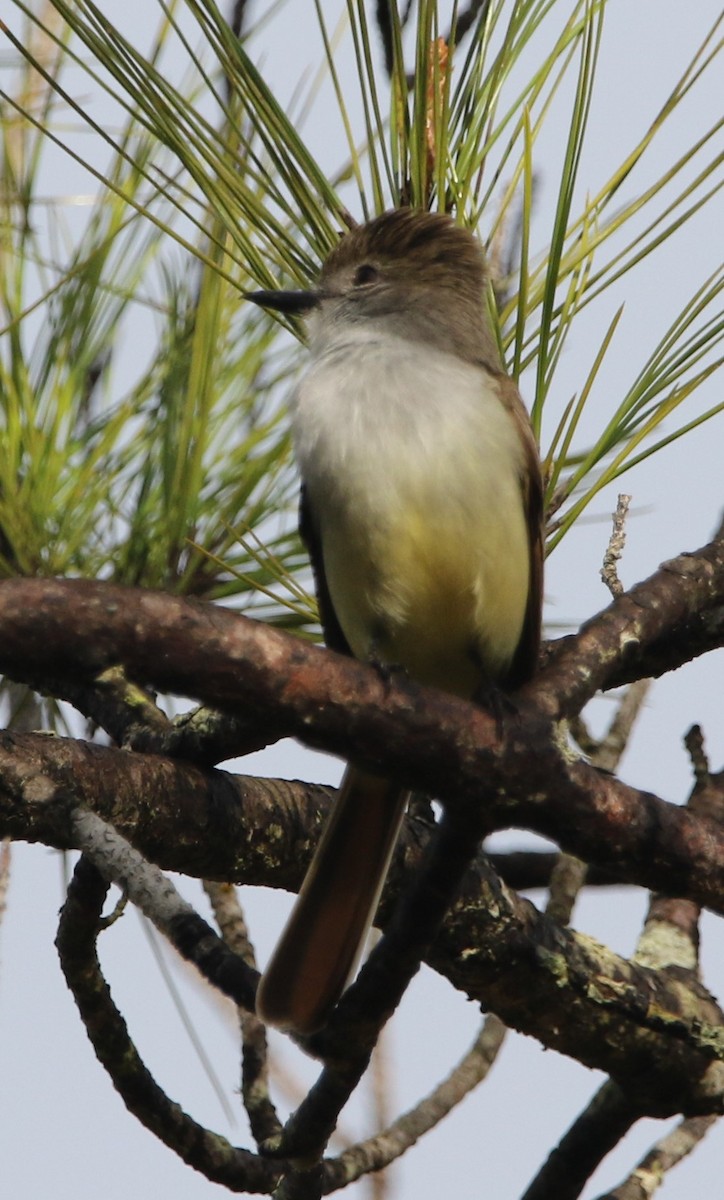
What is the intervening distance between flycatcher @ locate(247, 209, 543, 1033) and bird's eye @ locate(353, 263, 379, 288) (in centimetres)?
2

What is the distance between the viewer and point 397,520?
291 centimetres

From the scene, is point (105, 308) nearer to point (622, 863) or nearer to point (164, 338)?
point (164, 338)

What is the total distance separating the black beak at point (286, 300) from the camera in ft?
Answer: 10.1

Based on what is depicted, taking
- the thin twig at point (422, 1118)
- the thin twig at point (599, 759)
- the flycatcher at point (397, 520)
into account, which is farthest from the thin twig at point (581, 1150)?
the flycatcher at point (397, 520)

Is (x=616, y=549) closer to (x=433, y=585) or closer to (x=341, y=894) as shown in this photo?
(x=433, y=585)

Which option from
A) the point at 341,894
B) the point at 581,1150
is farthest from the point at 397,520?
the point at 581,1150

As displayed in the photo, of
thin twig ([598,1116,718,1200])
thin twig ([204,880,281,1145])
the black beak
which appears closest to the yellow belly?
the black beak

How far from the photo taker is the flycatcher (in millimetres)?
2896

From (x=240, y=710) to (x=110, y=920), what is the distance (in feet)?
2.85

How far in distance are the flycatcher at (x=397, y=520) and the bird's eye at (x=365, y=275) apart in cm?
2

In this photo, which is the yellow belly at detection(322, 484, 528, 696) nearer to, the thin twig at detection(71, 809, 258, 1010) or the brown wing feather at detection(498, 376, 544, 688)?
the brown wing feather at detection(498, 376, 544, 688)

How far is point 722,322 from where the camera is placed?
9.37ft

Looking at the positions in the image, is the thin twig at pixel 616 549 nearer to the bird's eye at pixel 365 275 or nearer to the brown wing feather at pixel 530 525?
the brown wing feather at pixel 530 525

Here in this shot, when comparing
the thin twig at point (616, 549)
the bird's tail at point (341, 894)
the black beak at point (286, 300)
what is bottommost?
the bird's tail at point (341, 894)
